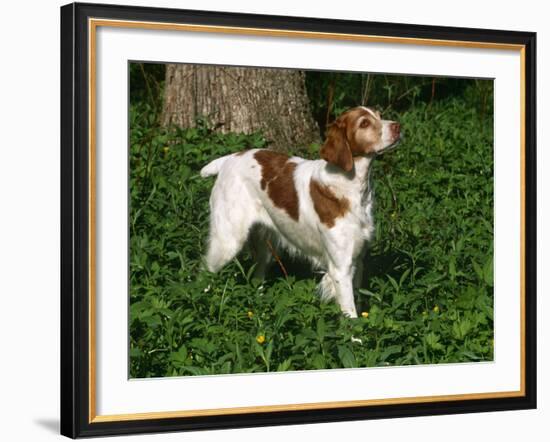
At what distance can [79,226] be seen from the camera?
6.15 m

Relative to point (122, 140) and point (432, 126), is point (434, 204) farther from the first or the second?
point (122, 140)

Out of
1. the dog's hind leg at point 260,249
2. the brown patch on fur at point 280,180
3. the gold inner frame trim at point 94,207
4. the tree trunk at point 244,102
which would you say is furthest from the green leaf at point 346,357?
the tree trunk at point 244,102

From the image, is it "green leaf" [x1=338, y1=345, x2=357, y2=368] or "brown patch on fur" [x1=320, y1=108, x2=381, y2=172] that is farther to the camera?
"brown patch on fur" [x1=320, y1=108, x2=381, y2=172]

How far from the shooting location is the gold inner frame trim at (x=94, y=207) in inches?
243

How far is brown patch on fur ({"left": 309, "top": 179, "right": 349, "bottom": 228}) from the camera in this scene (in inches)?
279

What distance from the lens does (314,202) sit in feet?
23.5

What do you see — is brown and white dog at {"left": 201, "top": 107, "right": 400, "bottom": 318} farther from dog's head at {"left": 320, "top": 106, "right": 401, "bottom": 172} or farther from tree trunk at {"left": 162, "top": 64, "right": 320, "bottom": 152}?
tree trunk at {"left": 162, "top": 64, "right": 320, "bottom": 152}

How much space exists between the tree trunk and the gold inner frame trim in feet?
0.96

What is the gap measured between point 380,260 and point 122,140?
5.51ft

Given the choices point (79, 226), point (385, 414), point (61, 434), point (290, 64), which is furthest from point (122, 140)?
point (385, 414)

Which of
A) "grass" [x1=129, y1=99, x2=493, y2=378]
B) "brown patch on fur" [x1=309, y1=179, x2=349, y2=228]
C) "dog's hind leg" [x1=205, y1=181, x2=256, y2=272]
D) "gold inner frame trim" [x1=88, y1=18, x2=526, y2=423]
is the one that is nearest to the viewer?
"gold inner frame trim" [x1=88, y1=18, x2=526, y2=423]

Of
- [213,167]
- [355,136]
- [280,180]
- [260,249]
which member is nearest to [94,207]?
[213,167]

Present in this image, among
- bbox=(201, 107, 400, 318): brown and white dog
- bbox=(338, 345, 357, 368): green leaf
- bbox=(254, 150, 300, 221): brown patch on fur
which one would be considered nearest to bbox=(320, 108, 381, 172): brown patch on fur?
bbox=(201, 107, 400, 318): brown and white dog

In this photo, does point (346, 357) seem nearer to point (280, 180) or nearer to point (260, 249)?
point (260, 249)
